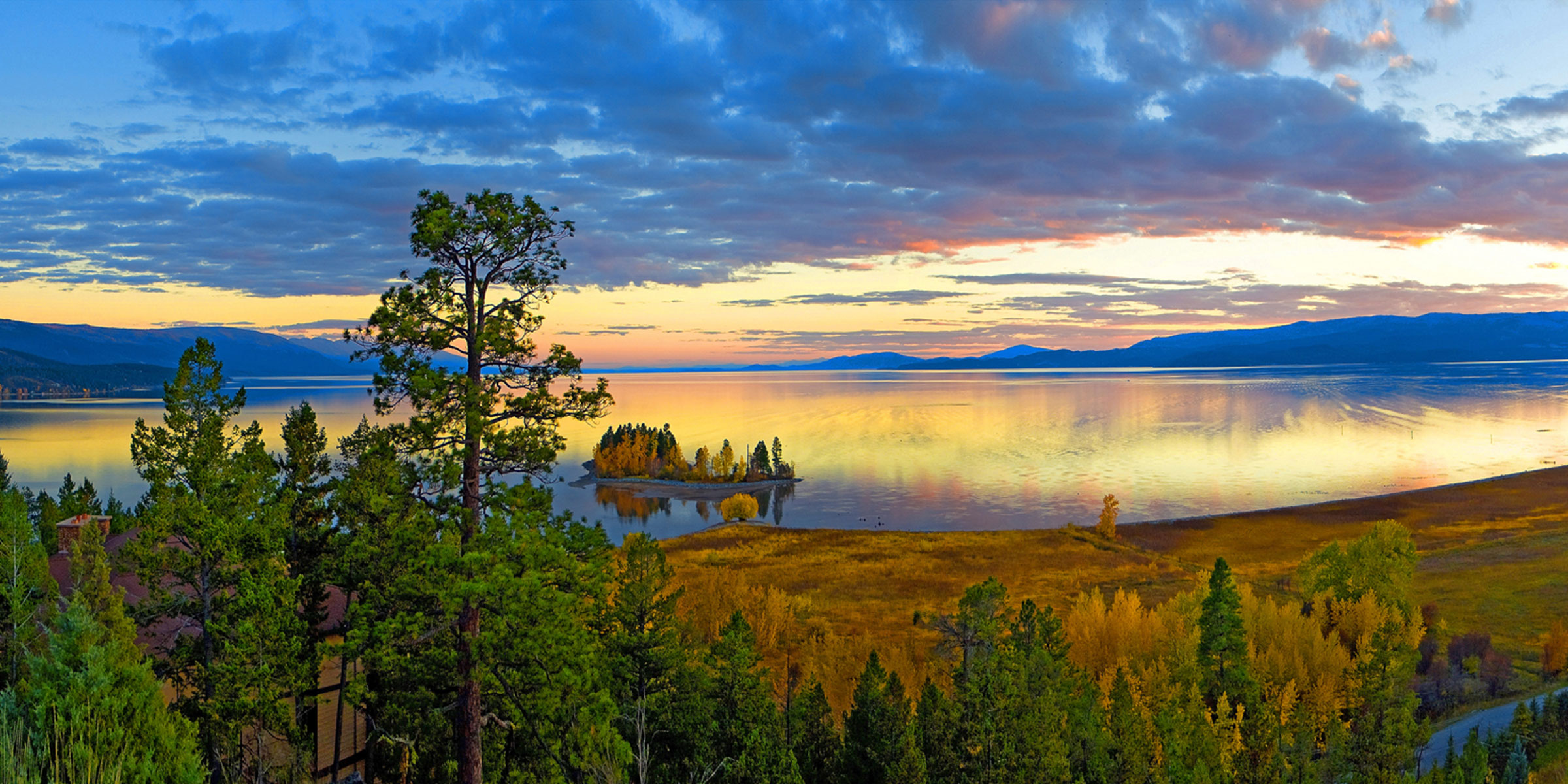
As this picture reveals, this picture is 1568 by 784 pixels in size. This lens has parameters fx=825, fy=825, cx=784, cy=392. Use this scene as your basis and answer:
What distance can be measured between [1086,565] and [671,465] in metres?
76.5

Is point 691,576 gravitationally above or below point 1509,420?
below

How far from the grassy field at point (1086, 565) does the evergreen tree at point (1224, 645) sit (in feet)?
43.2

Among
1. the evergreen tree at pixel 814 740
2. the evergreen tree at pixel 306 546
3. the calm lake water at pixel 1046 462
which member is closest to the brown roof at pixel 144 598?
the evergreen tree at pixel 306 546

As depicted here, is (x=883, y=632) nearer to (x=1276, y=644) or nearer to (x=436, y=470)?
(x=1276, y=644)

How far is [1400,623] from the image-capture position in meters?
41.1

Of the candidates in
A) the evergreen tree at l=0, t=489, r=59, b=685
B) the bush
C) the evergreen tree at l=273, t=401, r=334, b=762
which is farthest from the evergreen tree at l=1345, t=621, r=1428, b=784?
the bush

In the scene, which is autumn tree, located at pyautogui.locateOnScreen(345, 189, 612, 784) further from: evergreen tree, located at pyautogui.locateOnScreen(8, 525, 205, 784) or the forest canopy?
the forest canopy

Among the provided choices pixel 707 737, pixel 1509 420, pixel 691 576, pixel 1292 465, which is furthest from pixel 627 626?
pixel 1509 420

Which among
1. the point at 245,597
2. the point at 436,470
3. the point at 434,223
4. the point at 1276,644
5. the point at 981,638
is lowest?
the point at 1276,644

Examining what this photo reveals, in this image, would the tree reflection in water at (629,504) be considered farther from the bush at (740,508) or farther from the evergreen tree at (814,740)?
the evergreen tree at (814,740)

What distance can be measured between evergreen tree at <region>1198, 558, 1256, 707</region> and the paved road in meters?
7.09

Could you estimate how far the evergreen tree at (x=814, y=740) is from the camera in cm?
2583

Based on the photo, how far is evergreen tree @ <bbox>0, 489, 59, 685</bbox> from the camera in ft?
60.6

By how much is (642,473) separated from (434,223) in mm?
119979
